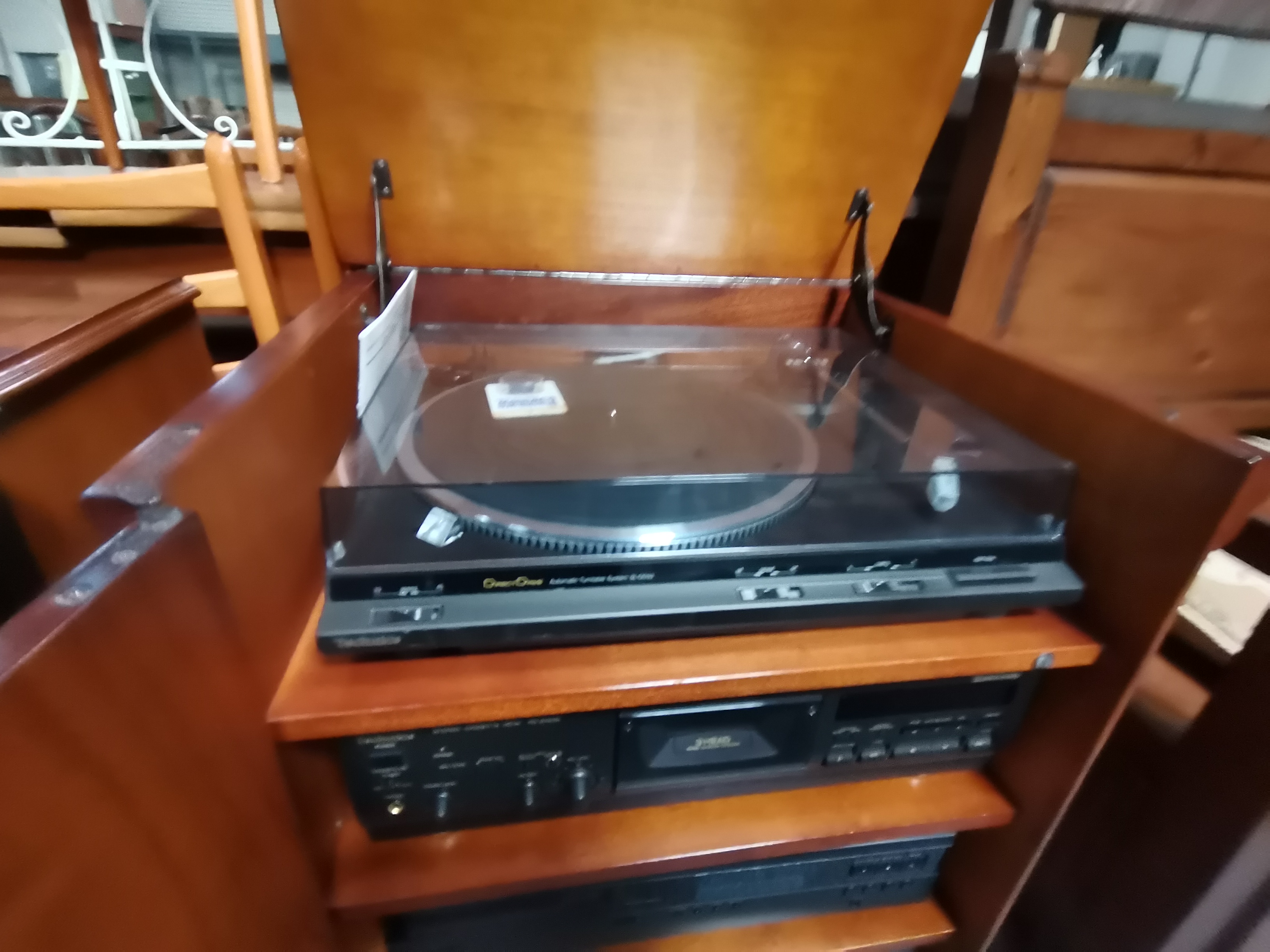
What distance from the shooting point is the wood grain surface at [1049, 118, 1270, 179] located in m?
0.88

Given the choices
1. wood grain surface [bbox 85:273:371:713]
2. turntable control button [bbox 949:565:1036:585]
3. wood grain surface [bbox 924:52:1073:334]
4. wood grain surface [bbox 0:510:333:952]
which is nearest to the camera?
wood grain surface [bbox 0:510:333:952]

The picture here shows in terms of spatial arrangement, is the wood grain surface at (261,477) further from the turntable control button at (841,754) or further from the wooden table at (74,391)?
the turntable control button at (841,754)

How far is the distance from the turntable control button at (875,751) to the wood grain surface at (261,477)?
1.64 ft

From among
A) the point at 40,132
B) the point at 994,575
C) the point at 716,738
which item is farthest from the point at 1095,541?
the point at 40,132

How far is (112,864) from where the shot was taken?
0.91 ft

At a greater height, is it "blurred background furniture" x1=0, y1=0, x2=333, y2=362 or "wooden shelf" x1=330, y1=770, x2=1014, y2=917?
"blurred background furniture" x1=0, y1=0, x2=333, y2=362

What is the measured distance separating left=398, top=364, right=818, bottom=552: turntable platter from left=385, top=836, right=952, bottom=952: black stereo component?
0.41 metres

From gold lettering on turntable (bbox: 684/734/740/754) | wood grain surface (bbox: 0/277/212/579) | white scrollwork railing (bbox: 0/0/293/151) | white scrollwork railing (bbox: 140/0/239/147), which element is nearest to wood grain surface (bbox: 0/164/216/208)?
wood grain surface (bbox: 0/277/212/579)

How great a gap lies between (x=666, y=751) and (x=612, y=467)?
252mm

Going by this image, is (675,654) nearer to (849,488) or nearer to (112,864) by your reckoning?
(849,488)

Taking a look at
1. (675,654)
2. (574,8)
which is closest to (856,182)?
(574,8)

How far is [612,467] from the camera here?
587 millimetres

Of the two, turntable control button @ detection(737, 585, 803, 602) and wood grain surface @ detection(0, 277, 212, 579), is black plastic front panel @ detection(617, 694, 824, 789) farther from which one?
wood grain surface @ detection(0, 277, 212, 579)

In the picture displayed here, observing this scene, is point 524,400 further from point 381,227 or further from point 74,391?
point 74,391
